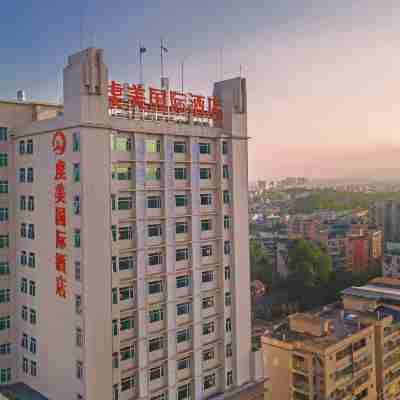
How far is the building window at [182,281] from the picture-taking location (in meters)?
12.1

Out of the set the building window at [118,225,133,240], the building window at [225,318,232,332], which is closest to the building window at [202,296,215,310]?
the building window at [225,318,232,332]

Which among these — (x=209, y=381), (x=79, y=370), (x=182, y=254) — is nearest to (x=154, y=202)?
(x=182, y=254)

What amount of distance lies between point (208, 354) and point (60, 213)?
18.2 feet

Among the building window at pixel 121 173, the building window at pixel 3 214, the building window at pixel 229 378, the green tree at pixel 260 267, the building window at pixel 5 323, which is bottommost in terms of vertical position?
the green tree at pixel 260 267

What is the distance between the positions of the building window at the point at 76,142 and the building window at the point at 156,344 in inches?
194

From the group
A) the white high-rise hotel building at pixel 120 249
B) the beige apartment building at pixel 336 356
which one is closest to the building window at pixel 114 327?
the white high-rise hotel building at pixel 120 249

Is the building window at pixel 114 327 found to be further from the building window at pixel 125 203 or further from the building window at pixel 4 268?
the building window at pixel 4 268

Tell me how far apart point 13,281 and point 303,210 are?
237ft

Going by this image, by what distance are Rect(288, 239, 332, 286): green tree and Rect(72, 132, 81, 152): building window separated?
27.1 metres

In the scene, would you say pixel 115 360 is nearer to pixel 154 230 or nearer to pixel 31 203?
pixel 154 230

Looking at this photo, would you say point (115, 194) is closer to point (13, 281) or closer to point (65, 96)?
point (65, 96)

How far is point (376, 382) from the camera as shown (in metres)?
18.9

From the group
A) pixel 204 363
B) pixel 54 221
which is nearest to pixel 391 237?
pixel 204 363

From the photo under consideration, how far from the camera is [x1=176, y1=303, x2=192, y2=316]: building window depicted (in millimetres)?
12140
